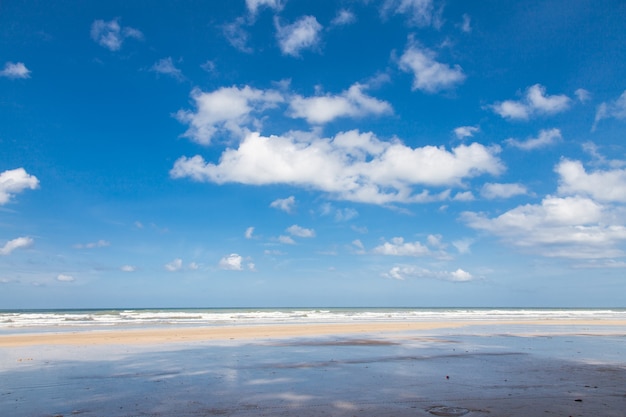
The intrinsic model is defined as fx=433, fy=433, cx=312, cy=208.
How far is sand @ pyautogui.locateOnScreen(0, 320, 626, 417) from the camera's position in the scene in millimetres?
8836

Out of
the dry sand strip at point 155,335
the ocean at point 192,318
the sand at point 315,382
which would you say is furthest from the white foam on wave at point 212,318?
the sand at point 315,382

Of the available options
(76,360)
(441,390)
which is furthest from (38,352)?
(441,390)

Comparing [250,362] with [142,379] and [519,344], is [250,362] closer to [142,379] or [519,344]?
[142,379]

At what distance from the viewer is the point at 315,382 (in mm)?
11633

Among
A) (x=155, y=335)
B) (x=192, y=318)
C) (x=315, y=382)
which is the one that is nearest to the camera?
(x=315, y=382)

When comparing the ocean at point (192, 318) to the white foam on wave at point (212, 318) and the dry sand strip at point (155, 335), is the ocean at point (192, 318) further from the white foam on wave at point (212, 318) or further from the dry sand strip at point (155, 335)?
the dry sand strip at point (155, 335)

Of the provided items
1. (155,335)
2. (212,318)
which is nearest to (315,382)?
(155,335)

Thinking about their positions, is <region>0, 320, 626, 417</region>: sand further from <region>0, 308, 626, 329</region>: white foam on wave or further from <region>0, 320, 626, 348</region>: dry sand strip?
<region>0, 308, 626, 329</region>: white foam on wave

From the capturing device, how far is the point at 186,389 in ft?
35.6

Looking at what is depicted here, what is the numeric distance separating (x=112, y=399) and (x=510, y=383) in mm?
9838

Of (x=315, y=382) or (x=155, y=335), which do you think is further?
(x=155, y=335)

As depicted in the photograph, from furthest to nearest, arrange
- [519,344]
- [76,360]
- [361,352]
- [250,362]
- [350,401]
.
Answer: [519,344]
[361,352]
[76,360]
[250,362]
[350,401]

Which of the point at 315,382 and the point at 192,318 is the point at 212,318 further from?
the point at 315,382

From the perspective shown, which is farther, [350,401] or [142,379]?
[142,379]
